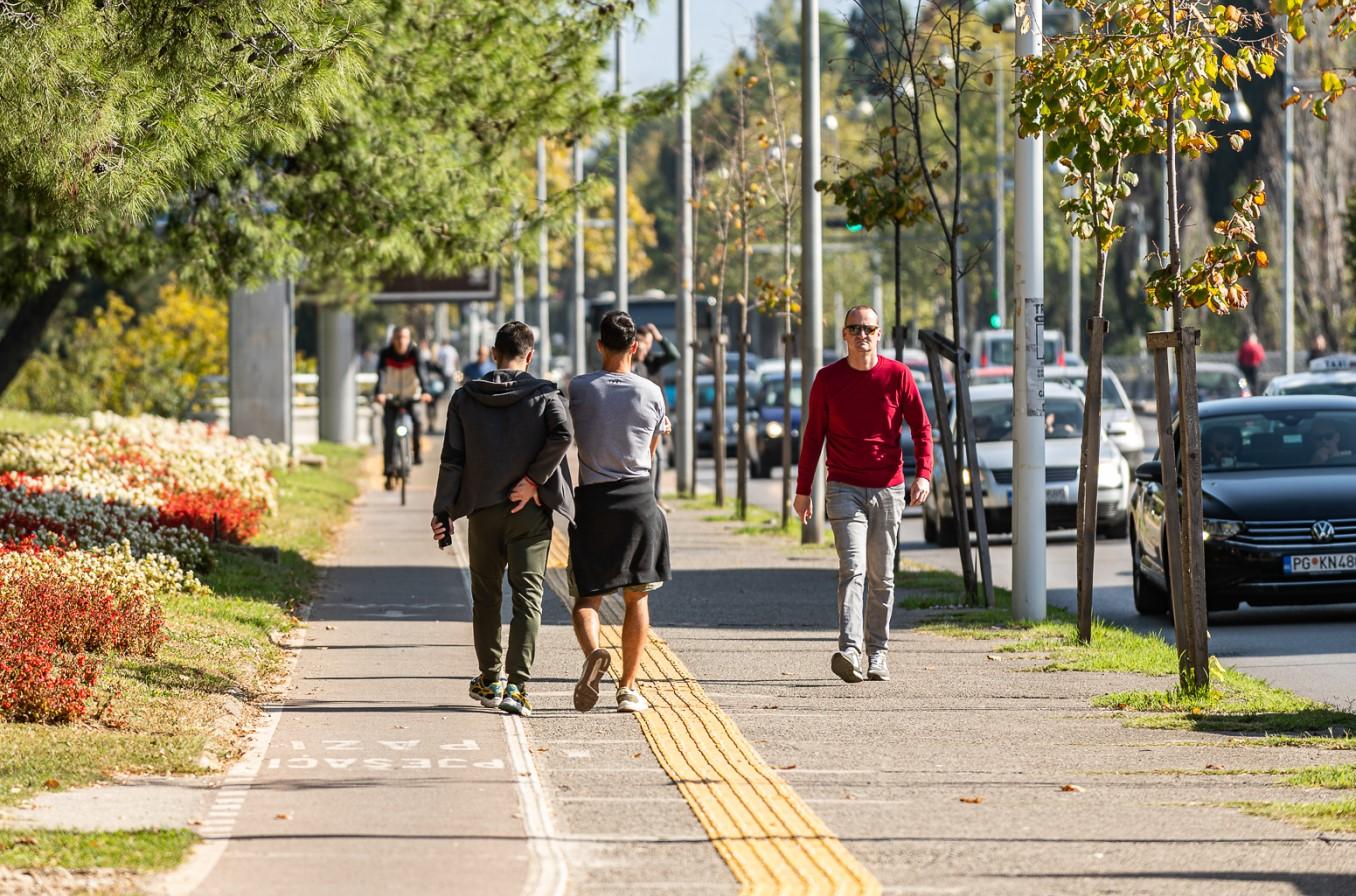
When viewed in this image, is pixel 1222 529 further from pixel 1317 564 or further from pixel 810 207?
pixel 810 207

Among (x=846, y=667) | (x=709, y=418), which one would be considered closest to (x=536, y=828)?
(x=846, y=667)

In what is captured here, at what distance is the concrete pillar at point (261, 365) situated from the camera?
29.7 metres

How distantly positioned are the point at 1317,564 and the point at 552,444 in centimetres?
612

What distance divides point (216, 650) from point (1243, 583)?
633 centimetres

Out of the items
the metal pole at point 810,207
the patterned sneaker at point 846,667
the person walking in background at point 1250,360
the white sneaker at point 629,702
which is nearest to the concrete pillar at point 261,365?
the metal pole at point 810,207

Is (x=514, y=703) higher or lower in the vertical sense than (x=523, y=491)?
lower

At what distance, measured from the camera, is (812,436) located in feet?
38.3

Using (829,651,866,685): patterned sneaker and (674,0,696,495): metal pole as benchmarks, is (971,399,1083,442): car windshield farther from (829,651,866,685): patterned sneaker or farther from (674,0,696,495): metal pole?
(829,651,866,685): patterned sneaker

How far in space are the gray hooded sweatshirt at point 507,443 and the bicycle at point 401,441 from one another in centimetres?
1497

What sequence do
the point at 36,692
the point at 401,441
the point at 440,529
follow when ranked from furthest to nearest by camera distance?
the point at 401,441
the point at 440,529
the point at 36,692

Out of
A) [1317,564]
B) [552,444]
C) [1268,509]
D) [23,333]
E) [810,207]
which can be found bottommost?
[1317,564]

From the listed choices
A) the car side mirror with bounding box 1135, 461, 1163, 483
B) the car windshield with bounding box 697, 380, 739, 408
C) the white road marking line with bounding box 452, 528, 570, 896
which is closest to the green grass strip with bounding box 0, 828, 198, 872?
the white road marking line with bounding box 452, 528, 570, 896

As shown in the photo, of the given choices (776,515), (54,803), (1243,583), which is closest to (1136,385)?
(776,515)

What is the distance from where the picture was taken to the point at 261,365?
97.8ft
